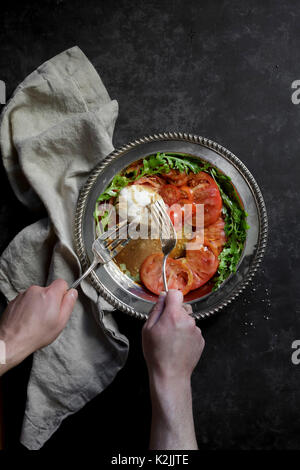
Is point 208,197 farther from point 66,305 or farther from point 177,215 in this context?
point 66,305

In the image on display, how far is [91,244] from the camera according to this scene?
1.67 metres

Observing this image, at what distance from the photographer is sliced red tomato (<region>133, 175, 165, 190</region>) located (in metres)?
1.69

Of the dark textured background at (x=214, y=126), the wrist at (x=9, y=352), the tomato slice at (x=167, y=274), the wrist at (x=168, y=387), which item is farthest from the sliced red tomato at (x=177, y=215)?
the wrist at (x=9, y=352)

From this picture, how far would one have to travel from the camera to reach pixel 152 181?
1.69m

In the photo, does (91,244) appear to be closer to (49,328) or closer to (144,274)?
(144,274)

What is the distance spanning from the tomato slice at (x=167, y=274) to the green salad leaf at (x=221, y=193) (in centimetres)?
12

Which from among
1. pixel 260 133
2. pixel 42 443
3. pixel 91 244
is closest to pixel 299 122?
pixel 260 133

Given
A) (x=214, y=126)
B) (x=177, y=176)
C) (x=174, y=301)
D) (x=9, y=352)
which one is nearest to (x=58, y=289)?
(x=9, y=352)

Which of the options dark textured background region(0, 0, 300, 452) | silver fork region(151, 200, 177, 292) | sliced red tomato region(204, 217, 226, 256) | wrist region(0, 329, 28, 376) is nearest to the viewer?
wrist region(0, 329, 28, 376)

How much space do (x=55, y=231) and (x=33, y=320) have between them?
0.38 metres

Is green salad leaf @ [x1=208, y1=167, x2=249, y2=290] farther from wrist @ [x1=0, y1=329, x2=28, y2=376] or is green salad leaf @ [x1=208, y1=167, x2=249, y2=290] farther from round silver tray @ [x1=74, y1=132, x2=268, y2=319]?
wrist @ [x1=0, y1=329, x2=28, y2=376]

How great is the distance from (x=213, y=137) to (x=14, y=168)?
83 centimetres

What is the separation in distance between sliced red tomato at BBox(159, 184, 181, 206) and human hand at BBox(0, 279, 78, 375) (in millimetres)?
510

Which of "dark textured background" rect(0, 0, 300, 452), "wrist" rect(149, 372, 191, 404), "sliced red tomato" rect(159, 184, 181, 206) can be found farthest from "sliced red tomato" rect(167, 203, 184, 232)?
"wrist" rect(149, 372, 191, 404)
